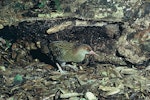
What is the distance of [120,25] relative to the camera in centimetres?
613

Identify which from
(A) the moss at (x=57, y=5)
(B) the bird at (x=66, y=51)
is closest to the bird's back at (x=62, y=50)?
(B) the bird at (x=66, y=51)

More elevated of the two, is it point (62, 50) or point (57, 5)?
point (57, 5)

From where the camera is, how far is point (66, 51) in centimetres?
617

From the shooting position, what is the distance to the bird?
6094mm

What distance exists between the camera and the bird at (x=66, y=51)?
6094 mm

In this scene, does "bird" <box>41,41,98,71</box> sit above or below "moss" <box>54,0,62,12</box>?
below

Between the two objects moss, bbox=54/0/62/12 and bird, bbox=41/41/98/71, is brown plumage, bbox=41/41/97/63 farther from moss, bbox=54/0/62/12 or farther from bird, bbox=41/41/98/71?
moss, bbox=54/0/62/12

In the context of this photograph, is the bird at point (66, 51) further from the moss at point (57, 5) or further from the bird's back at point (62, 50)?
the moss at point (57, 5)

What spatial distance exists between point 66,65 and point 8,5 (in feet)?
5.23

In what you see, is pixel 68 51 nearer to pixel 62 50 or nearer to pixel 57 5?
pixel 62 50

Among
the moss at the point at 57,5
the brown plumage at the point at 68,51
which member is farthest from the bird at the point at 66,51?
the moss at the point at 57,5

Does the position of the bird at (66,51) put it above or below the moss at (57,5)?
below

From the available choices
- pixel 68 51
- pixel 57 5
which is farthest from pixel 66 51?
pixel 57 5

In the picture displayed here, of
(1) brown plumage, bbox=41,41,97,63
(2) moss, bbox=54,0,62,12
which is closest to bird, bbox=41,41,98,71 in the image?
(1) brown plumage, bbox=41,41,97,63
